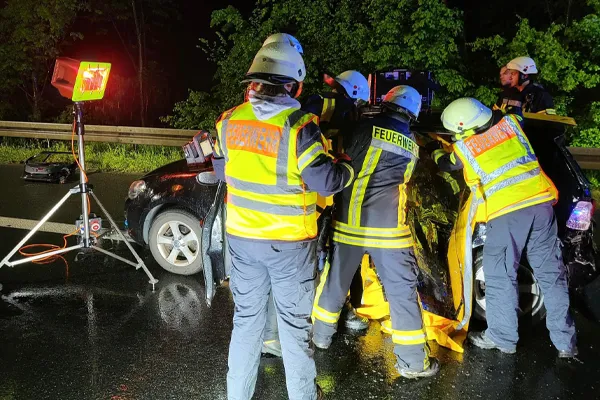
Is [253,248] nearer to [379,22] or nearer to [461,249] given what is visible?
[461,249]

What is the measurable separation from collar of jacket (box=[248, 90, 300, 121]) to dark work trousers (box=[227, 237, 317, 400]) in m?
0.67

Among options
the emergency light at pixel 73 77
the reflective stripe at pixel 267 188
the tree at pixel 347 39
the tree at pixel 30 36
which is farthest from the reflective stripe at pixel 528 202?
the tree at pixel 30 36

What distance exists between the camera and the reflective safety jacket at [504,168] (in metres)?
3.76

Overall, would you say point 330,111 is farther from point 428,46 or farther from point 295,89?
point 428,46

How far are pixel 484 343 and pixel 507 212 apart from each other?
0.95 metres

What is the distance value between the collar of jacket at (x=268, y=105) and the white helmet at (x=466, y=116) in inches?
54.0

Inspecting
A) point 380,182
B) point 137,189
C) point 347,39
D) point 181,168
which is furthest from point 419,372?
point 347,39

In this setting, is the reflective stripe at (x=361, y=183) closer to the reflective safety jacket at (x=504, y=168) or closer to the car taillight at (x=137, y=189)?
the reflective safety jacket at (x=504, y=168)

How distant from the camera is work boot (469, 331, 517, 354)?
13.0 ft

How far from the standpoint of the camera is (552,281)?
389 cm

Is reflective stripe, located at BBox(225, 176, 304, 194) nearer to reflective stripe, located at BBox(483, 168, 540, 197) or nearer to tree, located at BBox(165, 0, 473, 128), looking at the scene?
reflective stripe, located at BBox(483, 168, 540, 197)

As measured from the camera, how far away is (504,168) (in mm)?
3760

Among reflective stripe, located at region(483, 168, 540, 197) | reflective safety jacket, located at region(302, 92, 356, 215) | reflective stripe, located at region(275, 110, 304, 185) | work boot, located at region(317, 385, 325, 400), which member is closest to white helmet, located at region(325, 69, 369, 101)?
reflective safety jacket, located at region(302, 92, 356, 215)

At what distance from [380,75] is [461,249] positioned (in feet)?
9.08
